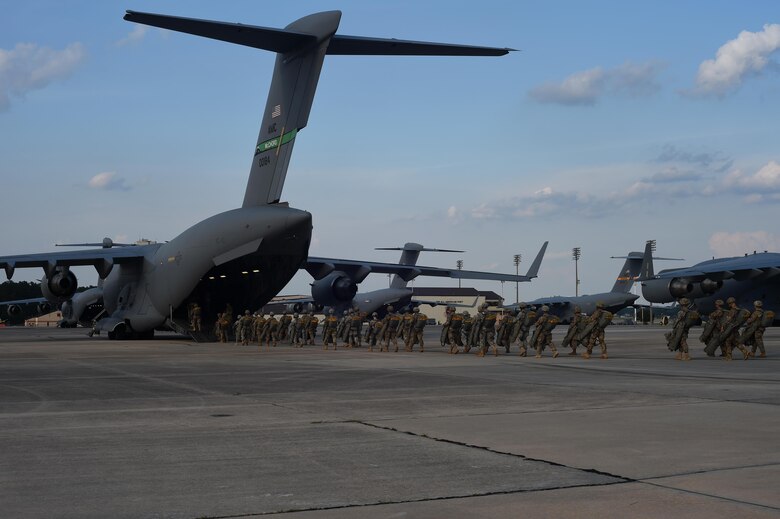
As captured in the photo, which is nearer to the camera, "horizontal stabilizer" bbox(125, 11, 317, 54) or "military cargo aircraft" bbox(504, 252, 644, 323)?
"horizontal stabilizer" bbox(125, 11, 317, 54)

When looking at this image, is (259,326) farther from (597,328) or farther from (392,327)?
(597,328)

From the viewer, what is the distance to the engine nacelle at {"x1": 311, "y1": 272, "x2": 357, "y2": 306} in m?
42.2

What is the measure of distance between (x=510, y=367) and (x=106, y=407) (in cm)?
901

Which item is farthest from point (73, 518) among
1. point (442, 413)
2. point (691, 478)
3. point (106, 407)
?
point (106, 407)

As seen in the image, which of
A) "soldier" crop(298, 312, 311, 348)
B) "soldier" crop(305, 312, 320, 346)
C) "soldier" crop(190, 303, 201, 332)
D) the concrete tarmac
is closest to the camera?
the concrete tarmac

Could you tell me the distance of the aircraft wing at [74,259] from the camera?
35062 millimetres

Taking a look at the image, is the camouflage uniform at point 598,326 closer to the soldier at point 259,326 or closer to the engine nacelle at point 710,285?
the soldier at point 259,326

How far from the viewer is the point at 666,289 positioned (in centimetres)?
3828

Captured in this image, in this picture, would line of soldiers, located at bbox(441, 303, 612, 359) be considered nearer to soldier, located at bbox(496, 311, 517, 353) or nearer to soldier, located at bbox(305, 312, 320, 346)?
soldier, located at bbox(496, 311, 517, 353)

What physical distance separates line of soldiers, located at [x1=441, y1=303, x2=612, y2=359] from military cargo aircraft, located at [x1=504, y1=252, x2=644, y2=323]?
4042cm

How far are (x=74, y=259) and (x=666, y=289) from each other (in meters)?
24.4

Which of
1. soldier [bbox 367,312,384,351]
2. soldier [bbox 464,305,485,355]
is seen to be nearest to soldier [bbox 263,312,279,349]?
soldier [bbox 367,312,384,351]

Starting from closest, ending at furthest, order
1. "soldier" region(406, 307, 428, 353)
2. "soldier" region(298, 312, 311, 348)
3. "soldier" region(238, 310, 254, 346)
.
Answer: "soldier" region(406, 307, 428, 353) → "soldier" region(298, 312, 311, 348) → "soldier" region(238, 310, 254, 346)

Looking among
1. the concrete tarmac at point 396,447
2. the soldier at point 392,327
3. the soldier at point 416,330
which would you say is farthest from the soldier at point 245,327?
the concrete tarmac at point 396,447
